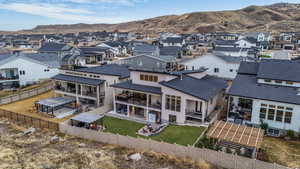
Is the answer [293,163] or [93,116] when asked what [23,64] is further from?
[293,163]

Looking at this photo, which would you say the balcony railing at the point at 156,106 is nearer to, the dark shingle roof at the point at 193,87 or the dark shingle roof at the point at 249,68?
the dark shingle roof at the point at 193,87

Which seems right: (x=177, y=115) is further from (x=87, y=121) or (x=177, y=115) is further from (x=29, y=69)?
(x=29, y=69)

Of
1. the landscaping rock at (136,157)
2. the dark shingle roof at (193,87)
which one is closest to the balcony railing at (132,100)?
the dark shingle roof at (193,87)

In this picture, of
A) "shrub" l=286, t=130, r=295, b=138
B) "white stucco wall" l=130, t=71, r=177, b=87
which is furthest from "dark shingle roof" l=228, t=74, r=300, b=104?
"white stucco wall" l=130, t=71, r=177, b=87

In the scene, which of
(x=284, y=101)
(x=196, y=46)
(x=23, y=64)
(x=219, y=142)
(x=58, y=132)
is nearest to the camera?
(x=219, y=142)

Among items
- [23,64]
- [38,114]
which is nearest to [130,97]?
[38,114]

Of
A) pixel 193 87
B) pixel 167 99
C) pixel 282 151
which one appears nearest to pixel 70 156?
pixel 167 99
